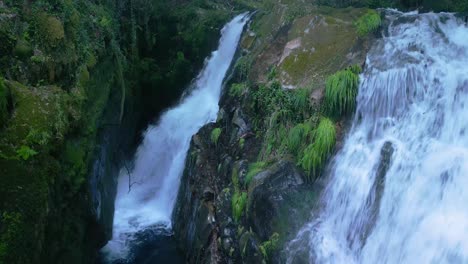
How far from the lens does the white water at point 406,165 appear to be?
7.40m

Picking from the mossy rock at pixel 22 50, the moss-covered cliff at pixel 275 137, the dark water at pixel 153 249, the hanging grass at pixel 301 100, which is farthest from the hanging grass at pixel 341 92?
the mossy rock at pixel 22 50

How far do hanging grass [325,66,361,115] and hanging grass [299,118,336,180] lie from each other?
64 cm

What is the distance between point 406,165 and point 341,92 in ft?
7.35

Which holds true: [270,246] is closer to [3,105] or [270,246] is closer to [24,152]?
[24,152]

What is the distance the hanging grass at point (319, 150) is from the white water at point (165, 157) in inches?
228

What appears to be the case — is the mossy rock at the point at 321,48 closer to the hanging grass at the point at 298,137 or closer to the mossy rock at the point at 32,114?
the hanging grass at the point at 298,137

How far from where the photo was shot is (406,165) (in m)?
8.26

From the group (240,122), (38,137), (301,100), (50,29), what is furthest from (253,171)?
(50,29)

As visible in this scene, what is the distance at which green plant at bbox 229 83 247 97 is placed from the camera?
12820 mm

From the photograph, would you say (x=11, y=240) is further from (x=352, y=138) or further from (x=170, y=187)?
(x=170, y=187)

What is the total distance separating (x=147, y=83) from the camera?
18.1 metres

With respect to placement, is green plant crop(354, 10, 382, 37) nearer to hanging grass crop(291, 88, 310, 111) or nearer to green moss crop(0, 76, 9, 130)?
hanging grass crop(291, 88, 310, 111)

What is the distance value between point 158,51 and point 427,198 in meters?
14.4

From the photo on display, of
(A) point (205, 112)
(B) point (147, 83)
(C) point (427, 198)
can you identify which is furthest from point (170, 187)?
(C) point (427, 198)
